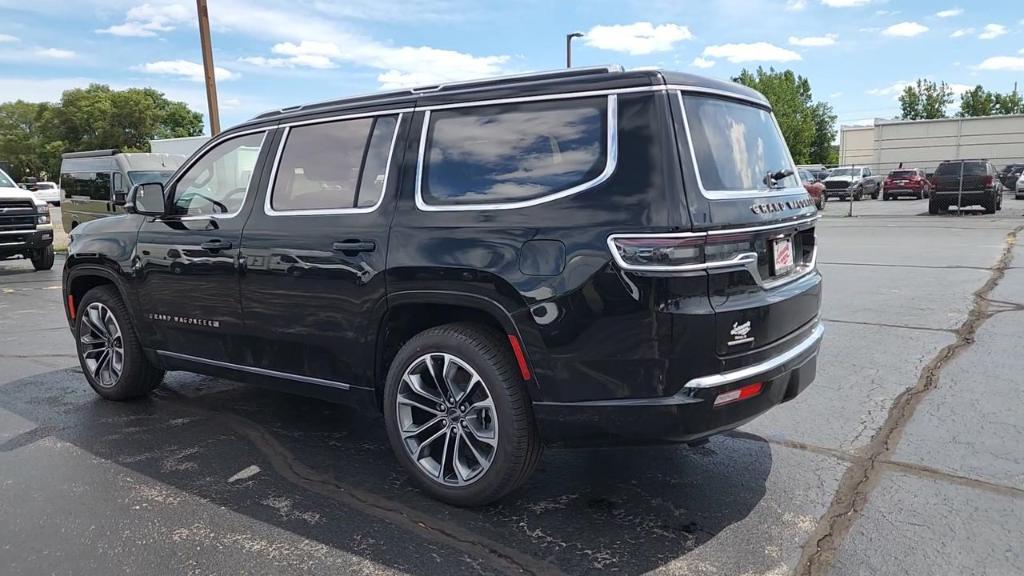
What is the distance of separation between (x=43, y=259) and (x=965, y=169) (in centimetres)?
2472

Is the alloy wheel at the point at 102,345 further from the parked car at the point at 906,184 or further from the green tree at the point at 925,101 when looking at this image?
the green tree at the point at 925,101

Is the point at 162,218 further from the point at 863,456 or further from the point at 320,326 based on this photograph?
the point at 863,456

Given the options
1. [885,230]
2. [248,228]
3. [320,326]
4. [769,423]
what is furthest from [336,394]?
[885,230]

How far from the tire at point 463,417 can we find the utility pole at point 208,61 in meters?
11.0

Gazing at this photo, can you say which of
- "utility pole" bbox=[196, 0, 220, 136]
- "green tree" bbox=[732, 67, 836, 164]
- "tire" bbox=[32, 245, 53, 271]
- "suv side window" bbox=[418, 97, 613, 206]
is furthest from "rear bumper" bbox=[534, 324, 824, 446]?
"green tree" bbox=[732, 67, 836, 164]

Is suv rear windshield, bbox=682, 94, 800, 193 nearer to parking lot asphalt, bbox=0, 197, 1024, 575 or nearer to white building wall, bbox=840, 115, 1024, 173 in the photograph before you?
parking lot asphalt, bbox=0, 197, 1024, 575

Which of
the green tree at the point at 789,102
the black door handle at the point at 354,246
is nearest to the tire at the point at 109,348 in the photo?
the black door handle at the point at 354,246

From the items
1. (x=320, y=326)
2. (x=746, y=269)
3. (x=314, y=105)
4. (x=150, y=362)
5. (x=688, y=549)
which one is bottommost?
(x=688, y=549)

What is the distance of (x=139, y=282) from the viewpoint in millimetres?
4652

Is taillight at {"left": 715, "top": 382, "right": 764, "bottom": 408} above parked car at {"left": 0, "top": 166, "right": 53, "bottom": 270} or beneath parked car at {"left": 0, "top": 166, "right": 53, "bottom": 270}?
beneath

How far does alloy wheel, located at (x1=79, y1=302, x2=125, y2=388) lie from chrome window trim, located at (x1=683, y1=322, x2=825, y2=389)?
404 centimetres

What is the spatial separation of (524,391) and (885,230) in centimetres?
1737

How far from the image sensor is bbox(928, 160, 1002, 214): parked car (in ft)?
70.3

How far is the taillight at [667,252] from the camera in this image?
2734 millimetres
